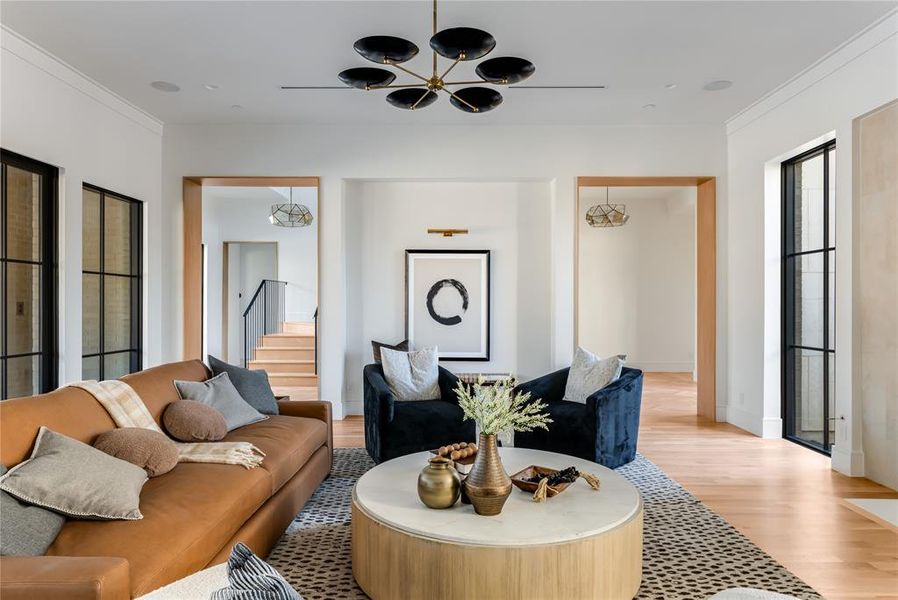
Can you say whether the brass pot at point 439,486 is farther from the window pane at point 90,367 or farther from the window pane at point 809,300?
the window pane at point 809,300

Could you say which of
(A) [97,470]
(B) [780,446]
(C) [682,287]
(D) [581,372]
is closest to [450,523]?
(A) [97,470]

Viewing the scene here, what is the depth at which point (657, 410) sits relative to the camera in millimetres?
6695

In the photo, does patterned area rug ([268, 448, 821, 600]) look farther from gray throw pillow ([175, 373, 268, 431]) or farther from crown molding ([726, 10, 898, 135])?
crown molding ([726, 10, 898, 135])

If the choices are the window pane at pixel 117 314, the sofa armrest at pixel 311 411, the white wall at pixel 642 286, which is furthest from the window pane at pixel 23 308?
the white wall at pixel 642 286

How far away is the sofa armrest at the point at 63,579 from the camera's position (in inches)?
55.7

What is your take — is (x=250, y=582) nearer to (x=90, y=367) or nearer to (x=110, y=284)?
(x=90, y=367)

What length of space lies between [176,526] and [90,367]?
3.62 metres

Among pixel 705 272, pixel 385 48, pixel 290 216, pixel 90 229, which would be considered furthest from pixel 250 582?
pixel 290 216

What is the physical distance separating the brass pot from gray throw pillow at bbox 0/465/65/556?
51.3 inches

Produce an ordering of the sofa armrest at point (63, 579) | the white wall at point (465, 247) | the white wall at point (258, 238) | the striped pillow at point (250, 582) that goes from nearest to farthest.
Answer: the striped pillow at point (250, 582) < the sofa armrest at point (63, 579) < the white wall at point (465, 247) < the white wall at point (258, 238)

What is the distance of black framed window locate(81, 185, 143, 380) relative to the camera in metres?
4.90

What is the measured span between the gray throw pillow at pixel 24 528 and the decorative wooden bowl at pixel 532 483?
1.79 metres

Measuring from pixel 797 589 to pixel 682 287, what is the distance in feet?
27.2

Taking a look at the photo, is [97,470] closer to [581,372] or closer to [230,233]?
[581,372]
